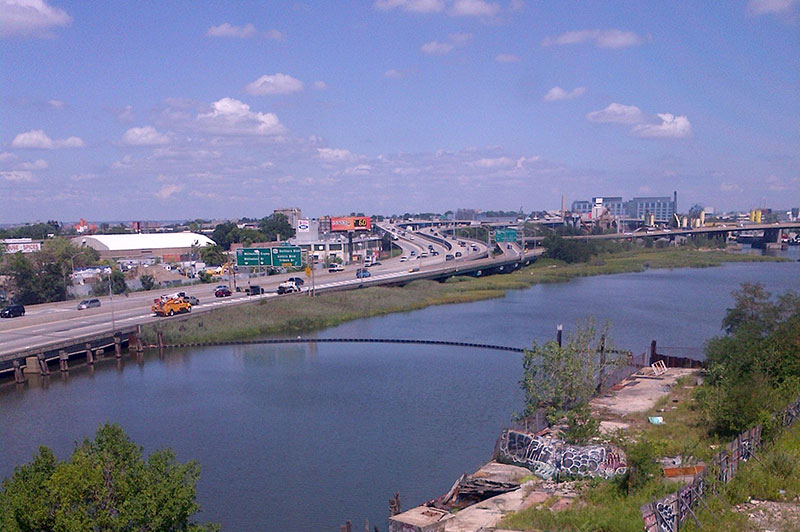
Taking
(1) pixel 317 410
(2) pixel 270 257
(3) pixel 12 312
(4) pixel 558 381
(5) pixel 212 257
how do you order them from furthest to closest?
(5) pixel 212 257
(2) pixel 270 257
(3) pixel 12 312
(1) pixel 317 410
(4) pixel 558 381

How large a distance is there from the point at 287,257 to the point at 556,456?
4577cm

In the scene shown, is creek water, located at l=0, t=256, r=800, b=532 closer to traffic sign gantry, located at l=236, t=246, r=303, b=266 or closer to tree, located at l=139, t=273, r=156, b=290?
traffic sign gantry, located at l=236, t=246, r=303, b=266

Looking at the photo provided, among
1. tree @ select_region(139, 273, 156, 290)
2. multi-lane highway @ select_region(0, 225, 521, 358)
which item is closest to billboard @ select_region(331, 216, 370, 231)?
multi-lane highway @ select_region(0, 225, 521, 358)

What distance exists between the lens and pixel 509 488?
15.3 metres

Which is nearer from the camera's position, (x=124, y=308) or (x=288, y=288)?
(x=124, y=308)

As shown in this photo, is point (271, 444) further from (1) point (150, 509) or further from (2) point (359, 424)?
(1) point (150, 509)

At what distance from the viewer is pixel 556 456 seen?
16031 millimetres

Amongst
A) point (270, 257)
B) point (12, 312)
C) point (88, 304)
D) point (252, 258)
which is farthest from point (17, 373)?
point (270, 257)

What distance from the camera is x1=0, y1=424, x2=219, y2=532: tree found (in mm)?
9680

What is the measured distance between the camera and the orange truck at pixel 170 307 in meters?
43.2

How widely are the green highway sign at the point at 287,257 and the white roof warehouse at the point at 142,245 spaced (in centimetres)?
3403

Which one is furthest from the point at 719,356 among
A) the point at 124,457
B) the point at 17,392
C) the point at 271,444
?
the point at 17,392

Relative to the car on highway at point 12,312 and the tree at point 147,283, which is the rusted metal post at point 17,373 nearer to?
the car on highway at point 12,312

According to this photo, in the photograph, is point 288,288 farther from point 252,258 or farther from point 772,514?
point 772,514
